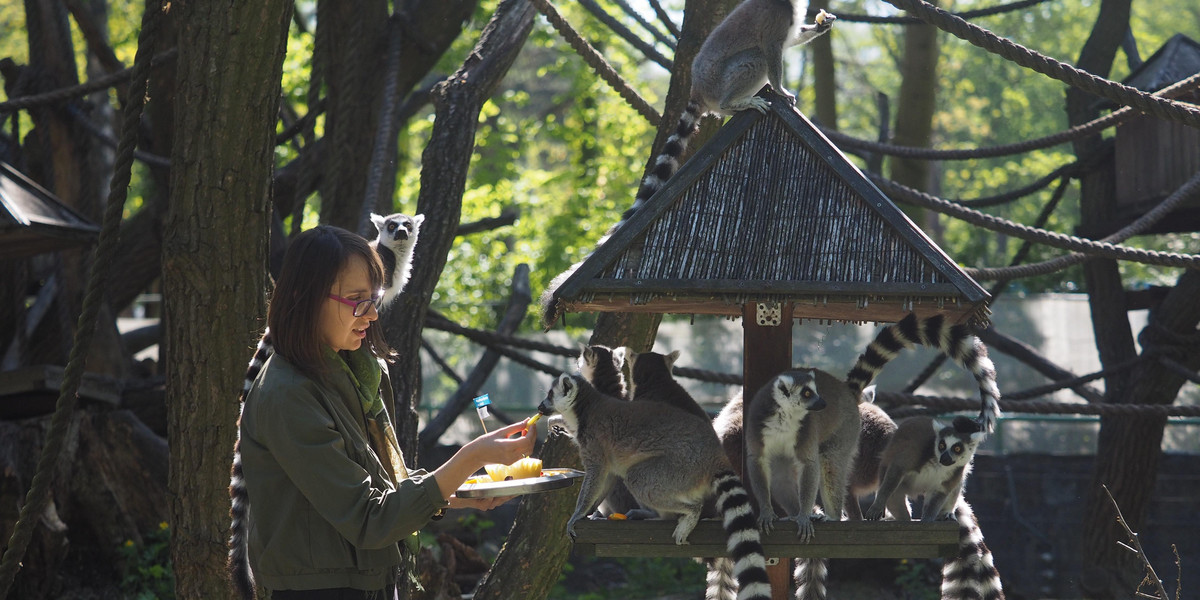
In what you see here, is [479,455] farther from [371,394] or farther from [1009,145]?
[1009,145]

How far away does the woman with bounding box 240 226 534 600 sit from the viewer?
7.45 feet

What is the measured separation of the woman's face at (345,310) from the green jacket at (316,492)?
0.25 feet

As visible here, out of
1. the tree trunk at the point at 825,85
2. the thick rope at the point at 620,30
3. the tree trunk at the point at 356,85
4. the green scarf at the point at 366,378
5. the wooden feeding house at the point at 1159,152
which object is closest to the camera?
the green scarf at the point at 366,378

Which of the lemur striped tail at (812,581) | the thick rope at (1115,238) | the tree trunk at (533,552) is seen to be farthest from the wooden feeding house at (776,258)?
the thick rope at (1115,238)

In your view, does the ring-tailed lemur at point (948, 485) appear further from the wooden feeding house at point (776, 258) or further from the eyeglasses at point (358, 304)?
the eyeglasses at point (358, 304)

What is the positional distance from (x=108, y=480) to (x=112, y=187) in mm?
4206

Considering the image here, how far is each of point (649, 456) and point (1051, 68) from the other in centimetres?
214

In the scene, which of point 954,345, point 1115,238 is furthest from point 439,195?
point 1115,238

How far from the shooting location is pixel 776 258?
9.76 ft

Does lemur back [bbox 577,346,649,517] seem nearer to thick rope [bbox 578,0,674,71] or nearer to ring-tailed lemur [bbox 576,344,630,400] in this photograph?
ring-tailed lemur [bbox 576,344,630,400]

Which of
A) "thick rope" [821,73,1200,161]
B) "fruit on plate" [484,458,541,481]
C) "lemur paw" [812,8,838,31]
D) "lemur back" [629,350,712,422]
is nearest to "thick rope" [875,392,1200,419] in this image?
"thick rope" [821,73,1200,161]

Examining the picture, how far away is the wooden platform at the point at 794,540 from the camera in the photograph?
2895 mm

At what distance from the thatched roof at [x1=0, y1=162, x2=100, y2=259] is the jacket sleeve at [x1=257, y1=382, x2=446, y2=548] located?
422 cm

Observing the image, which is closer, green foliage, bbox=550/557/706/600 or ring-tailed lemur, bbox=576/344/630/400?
ring-tailed lemur, bbox=576/344/630/400
